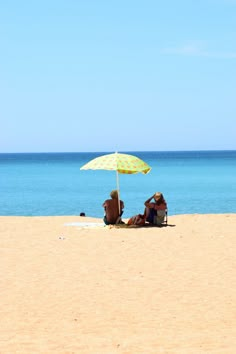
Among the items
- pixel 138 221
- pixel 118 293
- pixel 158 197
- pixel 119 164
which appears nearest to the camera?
pixel 118 293

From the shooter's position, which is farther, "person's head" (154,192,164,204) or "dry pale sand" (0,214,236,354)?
"person's head" (154,192,164,204)

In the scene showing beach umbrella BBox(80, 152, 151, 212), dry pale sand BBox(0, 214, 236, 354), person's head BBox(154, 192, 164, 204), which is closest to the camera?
dry pale sand BBox(0, 214, 236, 354)

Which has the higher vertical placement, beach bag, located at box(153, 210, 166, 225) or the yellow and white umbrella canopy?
the yellow and white umbrella canopy

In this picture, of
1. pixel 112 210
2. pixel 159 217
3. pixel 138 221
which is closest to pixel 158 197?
pixel 159 217

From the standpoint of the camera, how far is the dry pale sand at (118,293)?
748 cm

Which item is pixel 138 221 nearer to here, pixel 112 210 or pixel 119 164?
pixel 112 210

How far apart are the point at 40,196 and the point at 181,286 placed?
140ft

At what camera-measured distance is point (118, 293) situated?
980 cm

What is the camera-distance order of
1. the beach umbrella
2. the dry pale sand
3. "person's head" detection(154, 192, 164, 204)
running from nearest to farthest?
the dry pale sand < "person's head" detection(154, 192, 164, 204) < the beach umbrella

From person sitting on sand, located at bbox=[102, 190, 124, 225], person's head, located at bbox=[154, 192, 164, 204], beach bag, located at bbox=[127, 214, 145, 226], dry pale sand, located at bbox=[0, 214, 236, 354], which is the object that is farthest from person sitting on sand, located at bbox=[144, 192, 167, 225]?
dry pale sand, located at bbox=[0, 214, 236, 354]

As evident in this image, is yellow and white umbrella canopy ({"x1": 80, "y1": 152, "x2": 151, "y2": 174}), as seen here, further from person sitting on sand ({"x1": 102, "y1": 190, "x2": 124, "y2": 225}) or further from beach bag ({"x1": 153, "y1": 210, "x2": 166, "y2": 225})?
beach bag ({"x1": 153, "y1": 210, "x2": 166, "y2": 225})

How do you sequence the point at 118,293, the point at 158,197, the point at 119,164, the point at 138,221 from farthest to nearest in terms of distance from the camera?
the point at 119,164, the point at 138,221, the point at 158,197, the point at 118,293

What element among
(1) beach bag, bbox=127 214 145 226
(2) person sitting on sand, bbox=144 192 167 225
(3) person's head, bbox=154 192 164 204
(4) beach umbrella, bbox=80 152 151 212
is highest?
(4) beach umbrella, bbox=80 152 151 212

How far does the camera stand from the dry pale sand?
7476 mm
